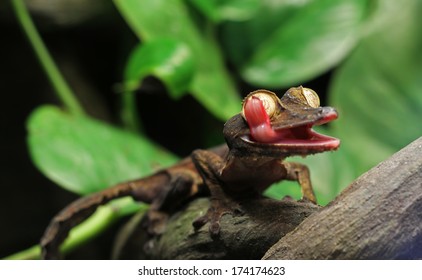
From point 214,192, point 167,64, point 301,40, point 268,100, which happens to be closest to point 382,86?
point 301,40

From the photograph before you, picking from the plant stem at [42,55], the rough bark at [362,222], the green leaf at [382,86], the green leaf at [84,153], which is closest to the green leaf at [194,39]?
the green leaf at [84,153]

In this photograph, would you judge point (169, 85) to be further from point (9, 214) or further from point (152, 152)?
point (9, 214)

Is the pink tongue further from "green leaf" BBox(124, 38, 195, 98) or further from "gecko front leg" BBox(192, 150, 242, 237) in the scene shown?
"green leaf" BBox(124, 38, 195, 98)

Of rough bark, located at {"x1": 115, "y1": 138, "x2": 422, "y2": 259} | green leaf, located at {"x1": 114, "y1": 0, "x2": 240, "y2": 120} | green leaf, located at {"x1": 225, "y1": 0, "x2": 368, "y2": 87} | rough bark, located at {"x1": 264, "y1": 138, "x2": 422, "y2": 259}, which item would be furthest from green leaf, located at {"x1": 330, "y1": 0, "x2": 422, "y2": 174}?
rough bark, located at {"x1": 264, "y1": 138, "x2": 422, "y2": 259}

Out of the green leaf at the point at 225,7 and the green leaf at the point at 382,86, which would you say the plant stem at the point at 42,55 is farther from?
the green leaf at the point at 382,86

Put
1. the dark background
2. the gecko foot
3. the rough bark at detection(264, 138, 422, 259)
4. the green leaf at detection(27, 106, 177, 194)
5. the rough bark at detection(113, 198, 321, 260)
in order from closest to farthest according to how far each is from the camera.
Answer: the rough bark at detection(264, 138, 422, 259)
the rough bark at detection(113, 198, 321, 260)
the gecko foot
the green leaf at detection(27, 106, 177, 194)
the dark background

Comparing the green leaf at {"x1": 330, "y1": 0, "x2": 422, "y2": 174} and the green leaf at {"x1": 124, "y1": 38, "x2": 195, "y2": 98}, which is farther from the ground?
the green leaf at {"x1": 124, "y1": 38, "x2": 195, "y2": 98}

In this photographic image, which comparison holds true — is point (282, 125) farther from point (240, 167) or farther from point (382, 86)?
point (382, 86)
